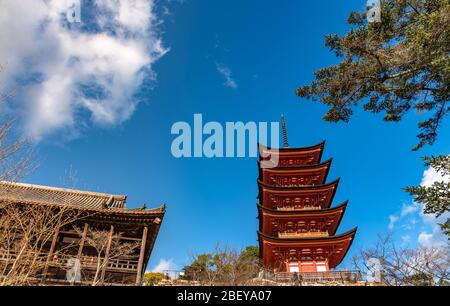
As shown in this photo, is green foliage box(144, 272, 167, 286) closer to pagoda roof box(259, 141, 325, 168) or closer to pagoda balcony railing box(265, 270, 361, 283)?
pagoda balcony railing box(265, 270, 361, 283)

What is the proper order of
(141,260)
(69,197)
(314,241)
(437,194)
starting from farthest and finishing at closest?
(69,197)
(314,241)
(141,260)
(437,194)

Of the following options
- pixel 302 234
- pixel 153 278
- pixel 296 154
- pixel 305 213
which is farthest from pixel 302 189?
pixel 153 278

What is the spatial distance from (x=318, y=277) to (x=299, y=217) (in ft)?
17.0

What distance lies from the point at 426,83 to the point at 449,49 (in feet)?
4.68

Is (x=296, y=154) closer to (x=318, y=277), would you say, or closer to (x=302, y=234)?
(x=302, y=234)

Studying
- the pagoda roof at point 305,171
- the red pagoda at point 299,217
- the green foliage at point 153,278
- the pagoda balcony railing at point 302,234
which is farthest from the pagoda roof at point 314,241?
the green foliage at point 153,278

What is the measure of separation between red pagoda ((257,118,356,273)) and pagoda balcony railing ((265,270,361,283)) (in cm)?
235

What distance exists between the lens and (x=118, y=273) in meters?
14.0

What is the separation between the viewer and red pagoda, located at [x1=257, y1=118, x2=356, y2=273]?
1867cm

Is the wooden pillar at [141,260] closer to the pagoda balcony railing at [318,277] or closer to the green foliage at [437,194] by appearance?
the pagoda balcony railing at [318,277]

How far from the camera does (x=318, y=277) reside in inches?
632

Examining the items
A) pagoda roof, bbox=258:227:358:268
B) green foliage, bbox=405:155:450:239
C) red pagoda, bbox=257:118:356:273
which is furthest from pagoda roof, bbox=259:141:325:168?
green foliage, bbox=405:155:450:239
